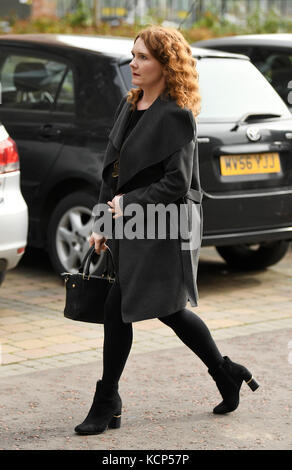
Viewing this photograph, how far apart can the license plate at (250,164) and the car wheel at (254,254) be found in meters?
1.17

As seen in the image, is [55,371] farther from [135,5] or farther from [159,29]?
[135,5]

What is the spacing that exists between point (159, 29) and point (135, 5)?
1846 cm

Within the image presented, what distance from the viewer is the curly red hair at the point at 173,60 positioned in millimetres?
4629

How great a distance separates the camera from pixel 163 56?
183 inches

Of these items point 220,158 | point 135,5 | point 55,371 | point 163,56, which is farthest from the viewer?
point 135,5

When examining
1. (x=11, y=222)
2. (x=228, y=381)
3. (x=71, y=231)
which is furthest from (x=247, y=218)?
(x=228, y=381)

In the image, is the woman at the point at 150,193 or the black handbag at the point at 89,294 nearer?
the woman at the point at 150,193

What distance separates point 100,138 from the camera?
7.68 metres

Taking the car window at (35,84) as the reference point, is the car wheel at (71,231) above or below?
below

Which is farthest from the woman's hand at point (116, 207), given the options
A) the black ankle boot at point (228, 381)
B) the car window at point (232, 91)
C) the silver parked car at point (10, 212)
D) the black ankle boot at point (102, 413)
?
the car window at point (232, 91)

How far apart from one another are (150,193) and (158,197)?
0.13 ft

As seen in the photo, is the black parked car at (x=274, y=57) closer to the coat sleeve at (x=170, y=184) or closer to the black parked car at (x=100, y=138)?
the black parked car at (x=100, y=138)

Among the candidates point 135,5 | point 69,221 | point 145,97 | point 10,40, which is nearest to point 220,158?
point 69,221
